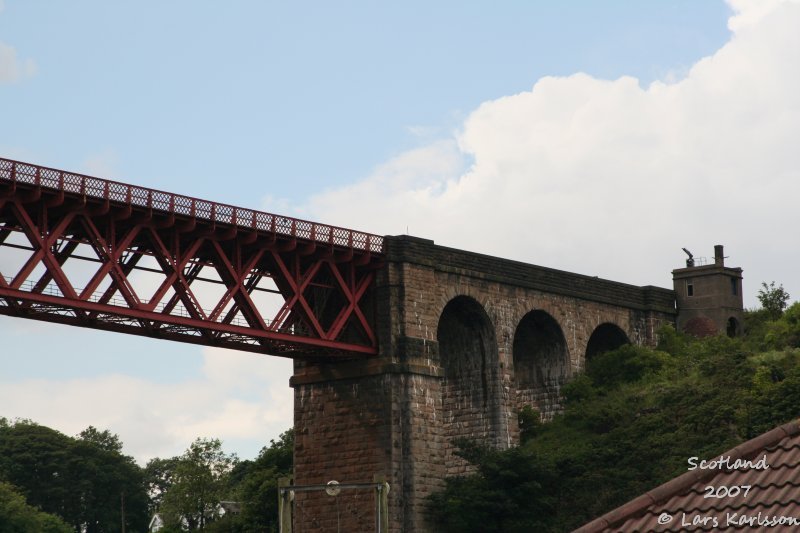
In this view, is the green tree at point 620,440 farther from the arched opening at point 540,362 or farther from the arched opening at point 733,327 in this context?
the arched opening at point 733,327

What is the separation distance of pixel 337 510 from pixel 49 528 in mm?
54656

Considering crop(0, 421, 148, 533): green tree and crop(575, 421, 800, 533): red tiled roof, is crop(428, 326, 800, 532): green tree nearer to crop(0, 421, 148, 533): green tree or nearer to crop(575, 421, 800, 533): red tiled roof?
crop(575, 421, 800, 533): red tiled roof

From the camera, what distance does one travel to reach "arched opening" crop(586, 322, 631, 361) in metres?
71.3

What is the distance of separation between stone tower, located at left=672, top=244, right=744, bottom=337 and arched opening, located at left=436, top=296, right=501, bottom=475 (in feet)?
57.5

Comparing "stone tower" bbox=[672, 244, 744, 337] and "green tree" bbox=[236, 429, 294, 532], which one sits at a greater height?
"stone tower" bbox=[672, 244, 744, 337]

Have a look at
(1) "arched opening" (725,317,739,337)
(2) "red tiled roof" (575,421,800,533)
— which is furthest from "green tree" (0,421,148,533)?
(2) "red tiled roof" (575,421,800,533)

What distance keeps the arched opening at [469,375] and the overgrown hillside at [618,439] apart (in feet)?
7.65

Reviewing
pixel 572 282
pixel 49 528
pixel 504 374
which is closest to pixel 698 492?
pixel 504 374

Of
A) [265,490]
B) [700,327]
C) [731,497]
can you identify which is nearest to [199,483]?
[265,490]

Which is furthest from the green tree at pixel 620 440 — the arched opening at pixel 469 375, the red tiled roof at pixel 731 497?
the red tiled roof at pixel 731 497

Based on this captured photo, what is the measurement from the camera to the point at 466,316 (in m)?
62.5

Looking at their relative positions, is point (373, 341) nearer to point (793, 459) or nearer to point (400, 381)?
point (400, 381)

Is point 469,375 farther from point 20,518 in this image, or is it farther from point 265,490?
point 20,518

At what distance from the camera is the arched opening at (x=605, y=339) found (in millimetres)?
71312
